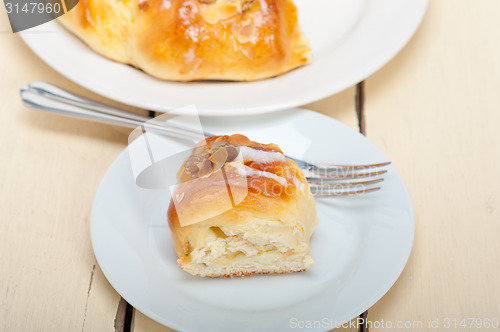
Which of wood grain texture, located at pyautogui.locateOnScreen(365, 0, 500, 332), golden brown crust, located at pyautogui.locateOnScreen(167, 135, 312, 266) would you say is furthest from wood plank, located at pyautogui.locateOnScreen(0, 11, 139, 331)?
wood grain texture, located at pyautogui.locateOnScreen(365, 0, 500, 332)

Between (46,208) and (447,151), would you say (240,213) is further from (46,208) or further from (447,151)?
(447,151)

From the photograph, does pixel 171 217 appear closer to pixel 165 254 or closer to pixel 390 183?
pixel 165 254

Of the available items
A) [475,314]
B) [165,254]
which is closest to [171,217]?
[165,254]

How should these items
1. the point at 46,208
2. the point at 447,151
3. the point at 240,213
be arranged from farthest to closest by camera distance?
the point at 447,151 < the point at 46,208 < the point at 240,213

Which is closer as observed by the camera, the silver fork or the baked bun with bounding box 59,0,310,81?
the silver fork

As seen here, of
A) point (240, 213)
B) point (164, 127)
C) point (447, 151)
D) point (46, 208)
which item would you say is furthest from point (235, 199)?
point (447, 151)

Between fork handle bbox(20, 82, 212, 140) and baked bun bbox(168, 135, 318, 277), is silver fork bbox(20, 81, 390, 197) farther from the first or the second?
baked bun bbox(168, 135, 318, 277)

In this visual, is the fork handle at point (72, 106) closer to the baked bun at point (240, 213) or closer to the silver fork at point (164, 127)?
the silver fork at point (164, 127)
